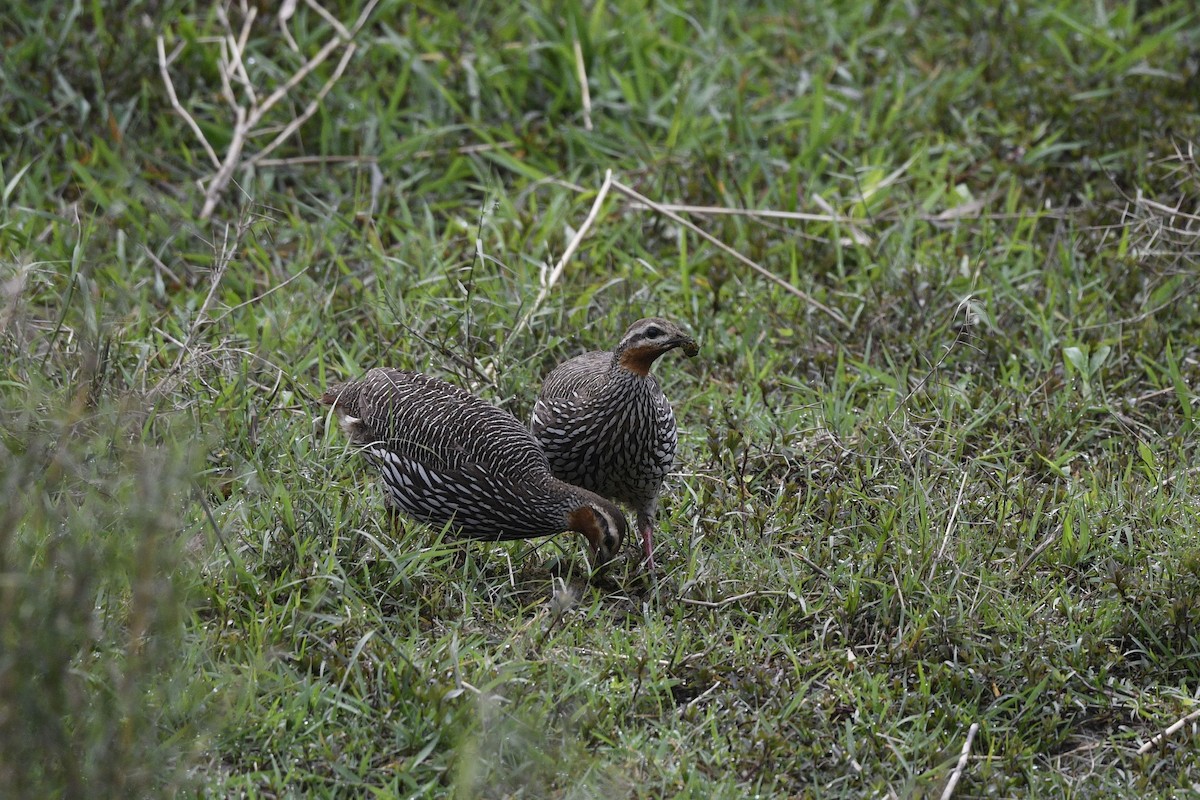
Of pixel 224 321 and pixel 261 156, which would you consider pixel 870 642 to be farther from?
pixel 261 156

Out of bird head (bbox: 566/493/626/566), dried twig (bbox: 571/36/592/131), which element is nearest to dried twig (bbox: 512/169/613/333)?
dried twig (bbox: 571/36/592/131)

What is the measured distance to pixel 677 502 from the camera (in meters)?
5.20

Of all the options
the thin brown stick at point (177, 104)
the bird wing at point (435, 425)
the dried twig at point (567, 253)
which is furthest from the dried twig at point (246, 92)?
the bird wing at point (435, 425)

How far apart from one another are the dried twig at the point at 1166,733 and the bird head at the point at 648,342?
1.94 metres

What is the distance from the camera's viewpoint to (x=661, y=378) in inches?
236

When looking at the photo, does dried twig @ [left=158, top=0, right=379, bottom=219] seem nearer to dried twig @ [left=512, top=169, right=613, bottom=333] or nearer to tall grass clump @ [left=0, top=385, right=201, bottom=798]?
dried twig @ [left=512, top=169, right=613, bottom=333]

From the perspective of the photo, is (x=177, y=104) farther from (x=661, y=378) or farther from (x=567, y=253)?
(x=661, y=378)

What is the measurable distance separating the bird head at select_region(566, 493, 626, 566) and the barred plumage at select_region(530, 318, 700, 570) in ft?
0.82

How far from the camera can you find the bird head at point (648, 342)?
4.94m

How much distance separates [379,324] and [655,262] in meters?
1.38

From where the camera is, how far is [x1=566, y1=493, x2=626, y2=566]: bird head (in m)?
4.54

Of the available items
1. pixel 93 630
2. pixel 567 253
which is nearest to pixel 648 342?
pixel 567 253

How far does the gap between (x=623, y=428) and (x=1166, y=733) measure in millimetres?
1941

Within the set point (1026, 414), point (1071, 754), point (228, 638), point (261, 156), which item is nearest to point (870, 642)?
point (1071, 754)
